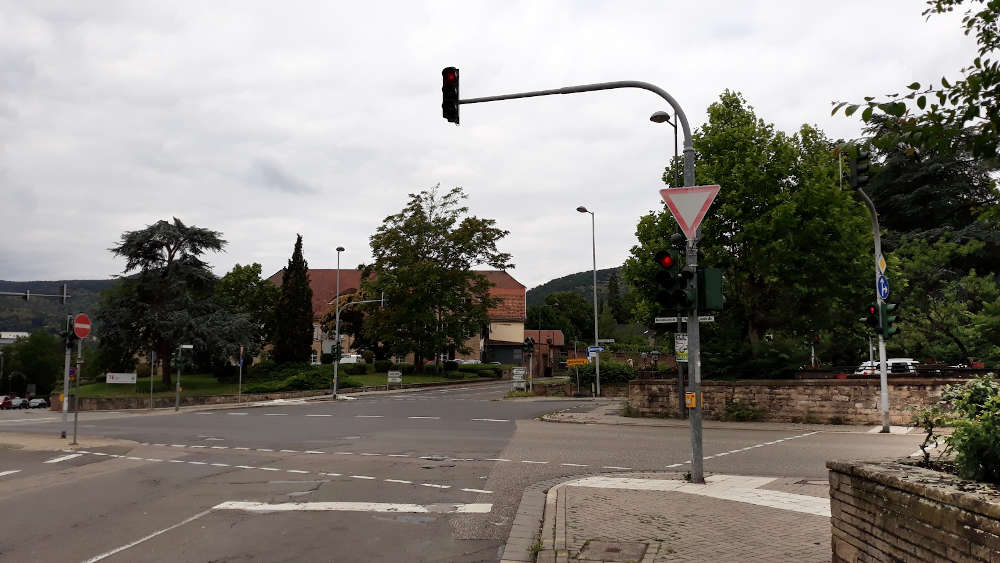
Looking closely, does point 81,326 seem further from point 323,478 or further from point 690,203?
point 690,203

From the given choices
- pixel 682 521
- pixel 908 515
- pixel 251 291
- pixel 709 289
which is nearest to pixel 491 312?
pixel 251 291

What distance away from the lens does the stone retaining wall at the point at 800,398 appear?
67.7 feet

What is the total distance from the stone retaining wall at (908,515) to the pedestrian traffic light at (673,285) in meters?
4.82

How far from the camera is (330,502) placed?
935 centimetres

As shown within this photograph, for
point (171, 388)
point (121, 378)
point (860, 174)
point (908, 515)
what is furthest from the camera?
point (171, 388)

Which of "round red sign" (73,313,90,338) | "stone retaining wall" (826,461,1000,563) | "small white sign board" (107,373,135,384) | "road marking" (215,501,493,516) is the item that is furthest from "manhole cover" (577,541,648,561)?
"small white sign board" (107,373,135,384)

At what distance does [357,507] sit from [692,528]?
4.23 meters

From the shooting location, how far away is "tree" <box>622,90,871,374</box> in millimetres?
23688

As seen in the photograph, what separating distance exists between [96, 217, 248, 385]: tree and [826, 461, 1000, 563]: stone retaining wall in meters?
49.5

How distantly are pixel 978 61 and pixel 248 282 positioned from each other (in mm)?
68315

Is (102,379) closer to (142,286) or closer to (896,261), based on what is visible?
(142,286)

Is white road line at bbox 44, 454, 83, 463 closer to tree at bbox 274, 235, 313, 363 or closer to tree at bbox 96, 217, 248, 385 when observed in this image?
tree at bbox 96, 217, 248, 385

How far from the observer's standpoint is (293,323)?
189 feet

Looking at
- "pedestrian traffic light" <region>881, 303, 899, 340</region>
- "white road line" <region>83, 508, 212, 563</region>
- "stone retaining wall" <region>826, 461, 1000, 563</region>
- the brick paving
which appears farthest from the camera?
"pedestrian traffic light" <region>881, 303, 899, 340</region>
